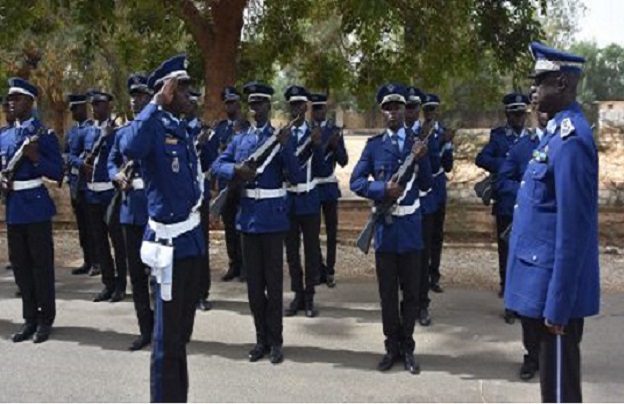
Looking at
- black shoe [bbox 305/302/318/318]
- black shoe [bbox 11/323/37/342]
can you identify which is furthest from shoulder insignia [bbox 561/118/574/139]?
black shoe [bbox 11/323/37/342]

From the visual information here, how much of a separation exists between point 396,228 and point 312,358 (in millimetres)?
1279

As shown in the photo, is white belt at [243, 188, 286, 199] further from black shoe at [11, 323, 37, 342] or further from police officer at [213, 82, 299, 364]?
black shoe at [11, 323, 37, 342]

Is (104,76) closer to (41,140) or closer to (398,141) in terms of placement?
(41,140)

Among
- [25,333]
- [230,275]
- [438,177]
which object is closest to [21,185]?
[25,333]

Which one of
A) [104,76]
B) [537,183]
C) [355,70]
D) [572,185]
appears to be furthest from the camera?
[104,76]

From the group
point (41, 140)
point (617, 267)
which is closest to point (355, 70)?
point (617, 267)

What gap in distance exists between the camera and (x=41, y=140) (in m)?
6.51

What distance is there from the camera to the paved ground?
17.0ft

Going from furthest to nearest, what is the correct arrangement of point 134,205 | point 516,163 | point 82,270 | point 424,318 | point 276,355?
1. point 82,270
2. point 424,318
3. point 134,205
4. point 516,163
5. point 276,355

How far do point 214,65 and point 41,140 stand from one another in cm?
→ 530

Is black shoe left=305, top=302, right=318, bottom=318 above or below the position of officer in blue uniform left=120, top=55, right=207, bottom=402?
below

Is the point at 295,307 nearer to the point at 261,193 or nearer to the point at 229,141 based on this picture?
the point at 261,193

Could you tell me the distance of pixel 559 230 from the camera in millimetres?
3391

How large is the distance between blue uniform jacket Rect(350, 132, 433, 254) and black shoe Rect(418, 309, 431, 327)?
54.3 inches
